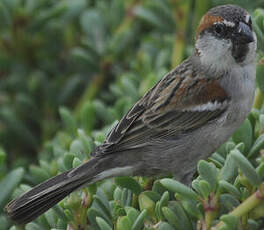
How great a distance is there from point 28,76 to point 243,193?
2.46 metres

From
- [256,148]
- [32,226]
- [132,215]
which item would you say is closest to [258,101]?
[256,148]

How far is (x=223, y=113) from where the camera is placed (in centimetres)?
288

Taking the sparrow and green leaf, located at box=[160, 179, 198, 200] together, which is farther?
the sparrow

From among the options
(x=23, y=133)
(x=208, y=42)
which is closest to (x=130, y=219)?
(x=208, y=42)

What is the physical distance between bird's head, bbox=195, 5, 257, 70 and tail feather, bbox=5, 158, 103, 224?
94cm

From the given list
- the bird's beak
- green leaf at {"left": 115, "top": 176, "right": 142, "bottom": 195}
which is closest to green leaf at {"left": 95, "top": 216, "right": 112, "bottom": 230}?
green leaf at {"left": 115, "top": 176, "right": 142, "bottom": 195}

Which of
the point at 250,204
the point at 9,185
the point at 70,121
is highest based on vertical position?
the point at 70,121

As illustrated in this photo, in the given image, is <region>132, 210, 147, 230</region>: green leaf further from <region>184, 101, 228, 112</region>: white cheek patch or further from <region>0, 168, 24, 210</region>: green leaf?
<region>184, 101, 228, 112</region>: white cheek patch

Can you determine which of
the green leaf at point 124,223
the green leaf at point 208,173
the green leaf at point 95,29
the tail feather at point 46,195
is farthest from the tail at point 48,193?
the green leaf at point 95,29

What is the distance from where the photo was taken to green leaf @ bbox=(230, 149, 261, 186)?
187 centimetres

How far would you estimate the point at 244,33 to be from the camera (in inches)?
111

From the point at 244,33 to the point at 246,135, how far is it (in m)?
0.63

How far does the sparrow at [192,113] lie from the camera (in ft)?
9.24

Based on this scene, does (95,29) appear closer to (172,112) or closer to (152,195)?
(172,112)
